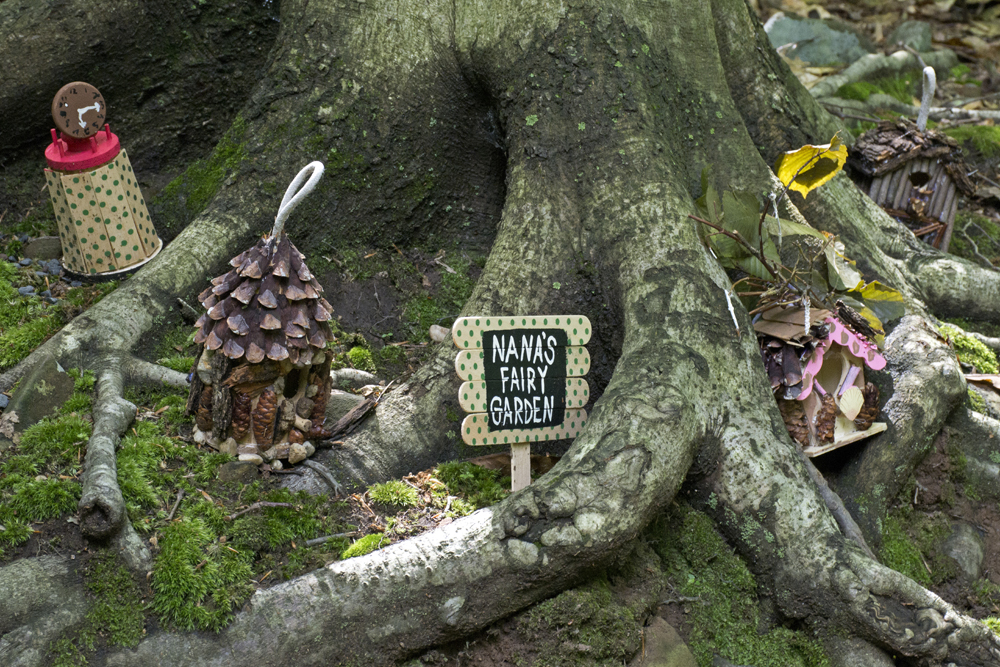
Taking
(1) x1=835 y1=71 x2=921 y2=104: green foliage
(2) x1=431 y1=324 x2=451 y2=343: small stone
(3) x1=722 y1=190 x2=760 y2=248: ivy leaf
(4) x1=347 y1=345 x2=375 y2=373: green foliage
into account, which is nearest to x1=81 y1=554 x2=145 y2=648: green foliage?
(4) x1=347 y1=345 x2=375 y2=373: green foliage

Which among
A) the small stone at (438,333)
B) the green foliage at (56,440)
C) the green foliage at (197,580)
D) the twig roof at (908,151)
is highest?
the twig roof at (908,151)

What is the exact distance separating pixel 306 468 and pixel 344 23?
2354mm

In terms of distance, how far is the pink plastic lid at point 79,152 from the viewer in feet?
12.3

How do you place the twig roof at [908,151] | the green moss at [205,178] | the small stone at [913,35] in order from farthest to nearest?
the small stone at [913,35], the twig roof at [908,151], the green moss at [205,178]

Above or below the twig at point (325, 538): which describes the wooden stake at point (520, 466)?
above

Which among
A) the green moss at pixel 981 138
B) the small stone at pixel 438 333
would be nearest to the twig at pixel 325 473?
the small stone at pixel 438 333

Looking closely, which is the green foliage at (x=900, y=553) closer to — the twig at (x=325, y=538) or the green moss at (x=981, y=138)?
the twig at (x=325, y=538)

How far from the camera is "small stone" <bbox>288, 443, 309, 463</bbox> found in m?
3.04

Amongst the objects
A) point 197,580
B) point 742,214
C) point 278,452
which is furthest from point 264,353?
point 742,214

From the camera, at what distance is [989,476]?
143 inches

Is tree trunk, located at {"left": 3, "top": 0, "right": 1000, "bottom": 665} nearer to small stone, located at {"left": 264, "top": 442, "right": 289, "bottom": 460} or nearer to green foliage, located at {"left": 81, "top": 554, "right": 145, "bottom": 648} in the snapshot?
green foliage, located at {"left": 81, "top": 554, "right": 145, "bottom": 648}

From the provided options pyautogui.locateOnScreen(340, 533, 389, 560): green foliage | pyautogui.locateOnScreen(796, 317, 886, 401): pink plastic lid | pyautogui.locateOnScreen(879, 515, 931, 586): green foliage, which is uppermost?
pyautogui.locateOnScreen(796, 317, 886, 401): pink plastic lid

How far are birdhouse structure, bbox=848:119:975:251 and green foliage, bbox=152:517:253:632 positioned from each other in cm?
449

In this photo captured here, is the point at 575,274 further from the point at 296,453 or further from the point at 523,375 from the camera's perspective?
the point at 296,453
